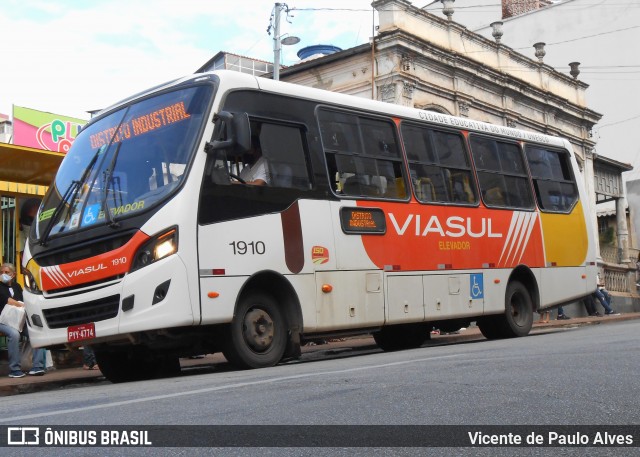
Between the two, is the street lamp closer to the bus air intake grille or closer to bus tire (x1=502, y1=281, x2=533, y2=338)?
bus tire (x1=502, y1=281, x2=533, y2=338)

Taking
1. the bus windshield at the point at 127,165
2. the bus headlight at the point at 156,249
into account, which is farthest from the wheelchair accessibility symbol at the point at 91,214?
the bus headlight at the point at 156,249

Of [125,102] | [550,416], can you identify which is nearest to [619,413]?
[550,416]

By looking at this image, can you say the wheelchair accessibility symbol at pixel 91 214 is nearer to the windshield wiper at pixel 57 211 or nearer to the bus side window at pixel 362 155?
the windshield wiper at pixel 57 211

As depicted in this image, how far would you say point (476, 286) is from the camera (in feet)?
43.3

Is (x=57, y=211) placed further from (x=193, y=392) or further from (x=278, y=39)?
(x=278, y=39)

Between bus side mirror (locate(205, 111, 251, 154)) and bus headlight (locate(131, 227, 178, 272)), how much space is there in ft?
3.34

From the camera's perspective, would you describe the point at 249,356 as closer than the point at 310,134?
Yes

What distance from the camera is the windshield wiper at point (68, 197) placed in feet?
32.4

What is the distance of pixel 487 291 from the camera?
13.4 meters

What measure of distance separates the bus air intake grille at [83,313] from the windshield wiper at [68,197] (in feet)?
2.74

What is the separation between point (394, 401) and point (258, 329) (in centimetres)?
429

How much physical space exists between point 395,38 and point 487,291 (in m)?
13.3

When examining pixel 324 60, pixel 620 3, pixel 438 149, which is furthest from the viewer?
pixel 620 3

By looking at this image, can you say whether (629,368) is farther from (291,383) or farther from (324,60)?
(324,60)
